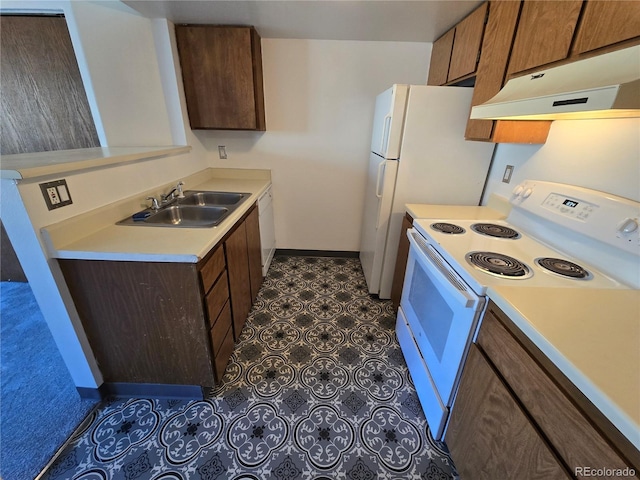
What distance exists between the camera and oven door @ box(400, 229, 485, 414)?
3.58 ft

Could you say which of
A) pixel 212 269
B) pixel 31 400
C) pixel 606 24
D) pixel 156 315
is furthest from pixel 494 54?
pixel 31 400

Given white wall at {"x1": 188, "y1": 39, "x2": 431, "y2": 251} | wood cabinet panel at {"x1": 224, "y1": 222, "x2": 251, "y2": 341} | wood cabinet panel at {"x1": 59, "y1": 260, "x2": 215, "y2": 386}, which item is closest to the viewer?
wood cabinet panel at {"x1": 59, "y1": 260, "x2": 215, "y2": 386}

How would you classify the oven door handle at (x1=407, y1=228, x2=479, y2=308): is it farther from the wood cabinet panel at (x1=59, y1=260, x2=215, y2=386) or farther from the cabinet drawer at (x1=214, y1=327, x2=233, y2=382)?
the cabinet drawer at (x1=214, y1=327, x2=233, y2=382)

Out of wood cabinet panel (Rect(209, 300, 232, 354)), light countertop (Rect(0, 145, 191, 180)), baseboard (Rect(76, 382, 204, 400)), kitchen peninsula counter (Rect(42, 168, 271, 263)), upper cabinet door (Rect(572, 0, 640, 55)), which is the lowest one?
baseboard (Rect(76, 382, 204, 400))

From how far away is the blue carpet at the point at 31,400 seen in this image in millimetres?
1272

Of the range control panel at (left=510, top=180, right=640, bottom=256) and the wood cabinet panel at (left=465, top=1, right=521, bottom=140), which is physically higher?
the wood cabinet panel at (left=465, top=1, right=521, bottom=140)

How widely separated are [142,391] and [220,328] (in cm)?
56

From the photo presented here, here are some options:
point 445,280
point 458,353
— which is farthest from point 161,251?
point 458,353

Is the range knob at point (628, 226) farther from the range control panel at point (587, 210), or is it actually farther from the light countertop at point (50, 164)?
the light countertop at point (50, 164)

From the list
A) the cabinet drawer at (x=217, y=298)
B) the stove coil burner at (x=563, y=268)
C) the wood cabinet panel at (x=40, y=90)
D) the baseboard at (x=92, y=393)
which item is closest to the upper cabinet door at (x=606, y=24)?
the stove coil burner at (x=563, y=268)

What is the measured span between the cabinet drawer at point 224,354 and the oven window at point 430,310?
3.83ft

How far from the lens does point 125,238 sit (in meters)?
1.36

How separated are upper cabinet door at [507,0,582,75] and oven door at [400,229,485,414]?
944 millimetres

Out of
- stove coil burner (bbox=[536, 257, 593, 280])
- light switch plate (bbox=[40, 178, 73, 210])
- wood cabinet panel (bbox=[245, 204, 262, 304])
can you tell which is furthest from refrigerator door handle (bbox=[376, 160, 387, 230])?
light switch plate (bbox=[40, 178, 73, 210])
